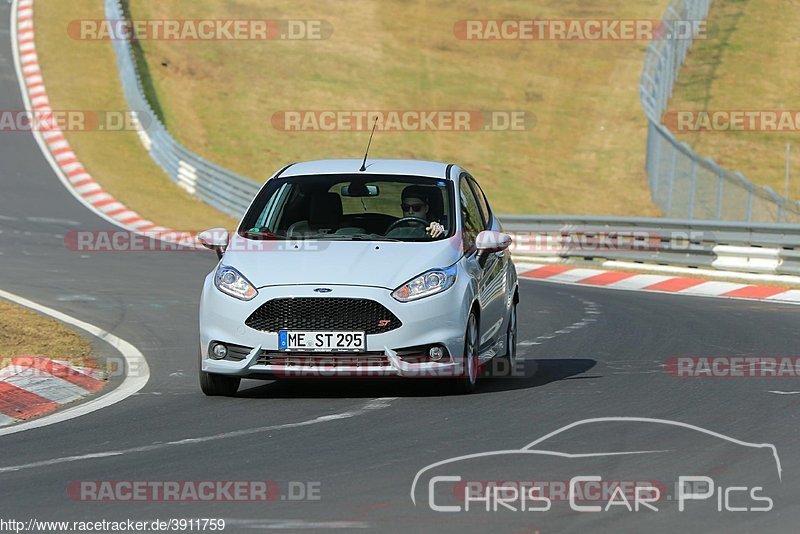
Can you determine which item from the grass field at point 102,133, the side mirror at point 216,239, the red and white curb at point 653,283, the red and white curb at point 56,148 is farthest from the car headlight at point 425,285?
the grass field at point 102,133

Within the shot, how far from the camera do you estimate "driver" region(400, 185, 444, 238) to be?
11.7 meters

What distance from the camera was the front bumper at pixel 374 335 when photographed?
1069cm

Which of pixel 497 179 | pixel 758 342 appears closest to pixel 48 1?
pixel 497 179

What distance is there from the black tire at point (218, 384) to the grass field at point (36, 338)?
1.77 m

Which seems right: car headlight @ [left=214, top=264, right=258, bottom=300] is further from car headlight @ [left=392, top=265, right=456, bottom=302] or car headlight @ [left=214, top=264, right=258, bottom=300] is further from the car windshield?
car headlight @ [left=392, top=265, right=456, bottom=302]

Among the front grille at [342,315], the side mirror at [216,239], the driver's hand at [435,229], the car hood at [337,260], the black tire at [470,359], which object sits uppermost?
the driver's hand at [435,229]

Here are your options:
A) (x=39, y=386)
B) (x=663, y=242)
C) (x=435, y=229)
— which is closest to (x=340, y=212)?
(x=435, y=229)

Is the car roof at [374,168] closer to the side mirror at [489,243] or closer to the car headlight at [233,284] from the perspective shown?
the side mirror at [489,243]

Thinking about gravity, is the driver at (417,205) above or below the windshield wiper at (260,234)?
above

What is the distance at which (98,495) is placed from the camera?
751 centimetres

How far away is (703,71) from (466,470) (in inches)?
1778

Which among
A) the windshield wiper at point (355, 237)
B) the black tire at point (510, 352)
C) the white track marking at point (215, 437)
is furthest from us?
the black tire at point (510, 352)

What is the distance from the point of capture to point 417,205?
467 inches

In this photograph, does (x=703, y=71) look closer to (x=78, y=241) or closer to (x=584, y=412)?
(x=78, y=241)
